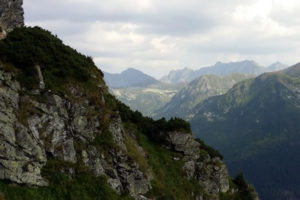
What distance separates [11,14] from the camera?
71.1 m

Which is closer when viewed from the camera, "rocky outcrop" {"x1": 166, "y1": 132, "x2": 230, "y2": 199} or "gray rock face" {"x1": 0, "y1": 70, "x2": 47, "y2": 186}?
"gray rock face" {"x1": 0, "y1": 70, "x2": 47, "y2": 186}

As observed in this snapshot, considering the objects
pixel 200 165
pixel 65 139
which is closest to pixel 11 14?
pixel 65 139

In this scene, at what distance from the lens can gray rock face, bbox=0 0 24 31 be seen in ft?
226

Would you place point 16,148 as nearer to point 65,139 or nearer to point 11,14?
point 65,139

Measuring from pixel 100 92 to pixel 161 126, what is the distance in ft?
72.1

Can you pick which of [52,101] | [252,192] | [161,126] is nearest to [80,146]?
[52,101]

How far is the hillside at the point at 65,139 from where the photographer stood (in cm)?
3472

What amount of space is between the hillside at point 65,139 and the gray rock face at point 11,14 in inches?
845

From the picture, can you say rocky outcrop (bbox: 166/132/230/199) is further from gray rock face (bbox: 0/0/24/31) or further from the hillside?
gray rock face (bbox: 0/0/24/31)

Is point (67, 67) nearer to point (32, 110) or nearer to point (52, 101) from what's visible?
point (52, 101)

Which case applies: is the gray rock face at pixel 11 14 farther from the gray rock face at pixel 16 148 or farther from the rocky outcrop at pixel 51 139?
the gray rock face at pixel 16 148

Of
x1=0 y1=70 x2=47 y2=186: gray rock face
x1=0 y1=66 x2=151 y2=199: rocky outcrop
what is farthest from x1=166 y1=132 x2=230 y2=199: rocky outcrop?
x1=0 y1=70 x2=47 y2=186: gray rock face

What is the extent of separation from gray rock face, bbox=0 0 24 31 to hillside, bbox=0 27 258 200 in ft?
70.4

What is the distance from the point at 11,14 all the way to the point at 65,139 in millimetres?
44460
